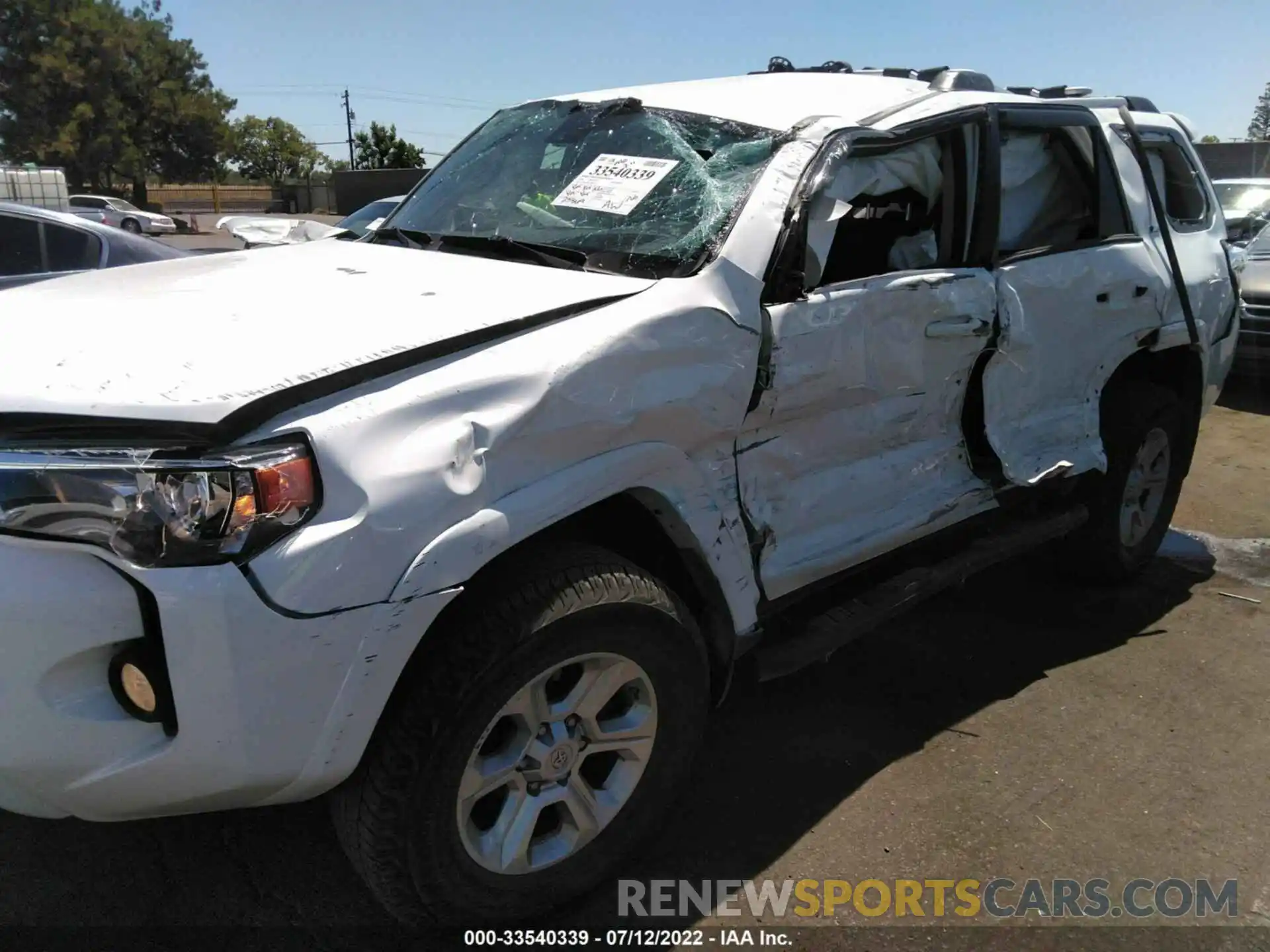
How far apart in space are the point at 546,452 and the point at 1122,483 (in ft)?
9.95

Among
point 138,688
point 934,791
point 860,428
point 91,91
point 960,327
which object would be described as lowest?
point 934,791

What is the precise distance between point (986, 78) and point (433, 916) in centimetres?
335

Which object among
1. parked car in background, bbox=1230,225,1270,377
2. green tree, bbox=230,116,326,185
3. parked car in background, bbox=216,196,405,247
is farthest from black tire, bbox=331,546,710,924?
green tree, bbox=230,116,326,185

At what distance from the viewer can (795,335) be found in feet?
8.48

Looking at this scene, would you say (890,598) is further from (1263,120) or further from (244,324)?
(1263,120)

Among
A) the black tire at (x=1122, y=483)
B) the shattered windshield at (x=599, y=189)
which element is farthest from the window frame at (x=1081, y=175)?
the shattered windshield at (x=599, y=189)

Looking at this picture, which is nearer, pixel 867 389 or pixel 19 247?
pixel 867 389

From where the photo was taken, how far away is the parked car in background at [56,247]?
18.7ft

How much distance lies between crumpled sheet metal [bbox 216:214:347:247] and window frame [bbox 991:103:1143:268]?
2.60 m

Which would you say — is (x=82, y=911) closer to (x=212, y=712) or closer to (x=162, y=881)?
(x=162, y=881)

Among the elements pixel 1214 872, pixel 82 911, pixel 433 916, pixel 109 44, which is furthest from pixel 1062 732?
pixel 109 44

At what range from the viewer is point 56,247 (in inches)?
228

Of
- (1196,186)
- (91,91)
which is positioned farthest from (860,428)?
(91,91)

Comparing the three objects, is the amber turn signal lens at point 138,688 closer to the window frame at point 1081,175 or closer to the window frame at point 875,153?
the window frame at point 875,153
